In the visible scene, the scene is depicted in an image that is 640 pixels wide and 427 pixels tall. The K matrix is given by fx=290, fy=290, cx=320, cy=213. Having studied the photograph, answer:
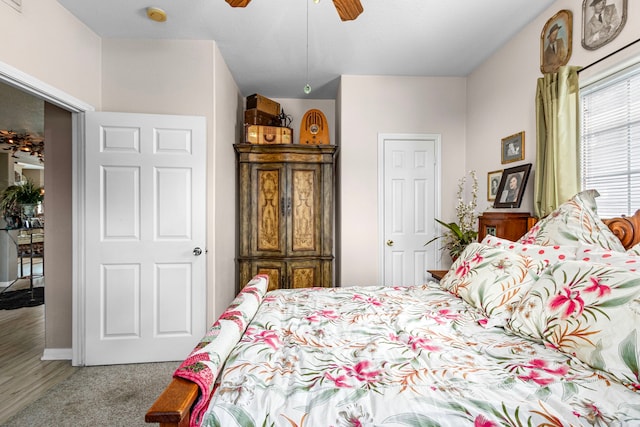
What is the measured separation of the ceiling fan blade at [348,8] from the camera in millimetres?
1603

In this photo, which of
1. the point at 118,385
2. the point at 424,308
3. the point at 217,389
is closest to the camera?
the point at 217,389

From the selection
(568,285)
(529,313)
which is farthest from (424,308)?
(568,285)

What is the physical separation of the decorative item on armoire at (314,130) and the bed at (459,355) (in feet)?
7.64

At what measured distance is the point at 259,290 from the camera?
170 cm

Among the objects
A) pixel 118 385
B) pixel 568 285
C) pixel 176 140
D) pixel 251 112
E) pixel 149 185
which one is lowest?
pixel 118 385

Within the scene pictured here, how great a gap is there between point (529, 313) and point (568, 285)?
0.18 m

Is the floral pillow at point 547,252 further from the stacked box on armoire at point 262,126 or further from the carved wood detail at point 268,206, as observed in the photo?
the stacked box on armoire at point 262,126

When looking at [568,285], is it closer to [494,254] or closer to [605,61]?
[494,254]

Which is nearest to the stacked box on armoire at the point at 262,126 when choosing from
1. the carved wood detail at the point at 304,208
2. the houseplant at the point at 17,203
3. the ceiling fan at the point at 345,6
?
the carved wood detail at the point at 304,208

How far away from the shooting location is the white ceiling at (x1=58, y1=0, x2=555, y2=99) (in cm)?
216

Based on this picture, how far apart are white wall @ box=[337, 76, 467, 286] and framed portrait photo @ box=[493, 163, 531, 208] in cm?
76

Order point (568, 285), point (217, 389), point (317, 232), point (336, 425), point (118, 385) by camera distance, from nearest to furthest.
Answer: point (336, 425) < point (217, 389) < point (568, 285) < point (118, 385) < point (317, 232)

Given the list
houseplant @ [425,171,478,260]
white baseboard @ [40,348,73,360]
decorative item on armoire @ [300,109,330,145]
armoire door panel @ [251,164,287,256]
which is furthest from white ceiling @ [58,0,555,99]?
white baseboard @ [40,348,73,360]

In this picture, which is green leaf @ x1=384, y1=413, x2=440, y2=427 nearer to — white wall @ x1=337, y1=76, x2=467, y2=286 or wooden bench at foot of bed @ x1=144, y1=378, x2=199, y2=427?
wooden bench at foot of bed @ x1=144, y1=378, x2=199, y2=427
